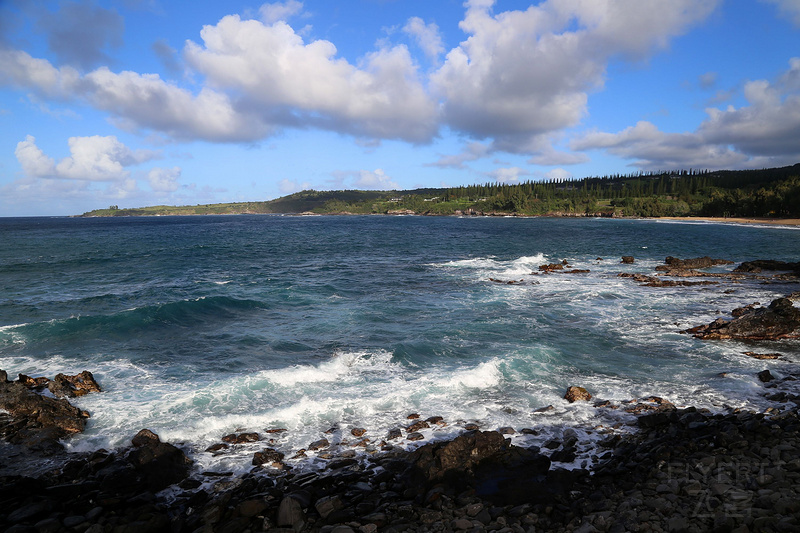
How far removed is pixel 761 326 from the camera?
69.0 feet

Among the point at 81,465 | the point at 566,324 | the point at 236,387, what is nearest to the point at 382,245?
the point at 566,324

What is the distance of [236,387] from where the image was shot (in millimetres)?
16172

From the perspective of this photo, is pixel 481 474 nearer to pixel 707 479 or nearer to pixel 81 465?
pixel 707 479

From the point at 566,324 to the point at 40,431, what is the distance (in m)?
23.7

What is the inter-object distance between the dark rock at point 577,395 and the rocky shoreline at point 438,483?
57.6 inches

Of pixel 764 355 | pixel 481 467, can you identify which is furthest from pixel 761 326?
pixel 481 467

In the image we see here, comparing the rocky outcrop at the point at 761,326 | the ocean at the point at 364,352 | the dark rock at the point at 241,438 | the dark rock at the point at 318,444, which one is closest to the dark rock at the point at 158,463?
the ocean at the point at 364,352

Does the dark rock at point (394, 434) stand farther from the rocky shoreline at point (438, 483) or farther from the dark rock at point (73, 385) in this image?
the dark rock at point (73, 385)

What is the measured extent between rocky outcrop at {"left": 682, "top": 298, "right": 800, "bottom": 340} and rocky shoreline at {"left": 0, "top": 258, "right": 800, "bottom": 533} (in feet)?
28.9

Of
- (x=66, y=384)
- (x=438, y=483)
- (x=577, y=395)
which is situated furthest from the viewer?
(x=66, y=384)

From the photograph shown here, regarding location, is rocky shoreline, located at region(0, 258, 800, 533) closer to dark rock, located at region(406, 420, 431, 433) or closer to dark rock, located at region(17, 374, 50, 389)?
dark rock, located at region(406, 420, 431, 433)

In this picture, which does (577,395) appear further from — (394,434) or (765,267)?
(765,267)

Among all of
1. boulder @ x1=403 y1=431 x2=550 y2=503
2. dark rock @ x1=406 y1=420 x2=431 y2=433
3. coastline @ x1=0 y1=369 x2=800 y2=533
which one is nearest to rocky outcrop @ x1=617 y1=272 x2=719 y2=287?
coastline @ x1=0 y1=369 x2=800 y2=533

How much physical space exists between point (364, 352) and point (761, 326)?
20.2m
